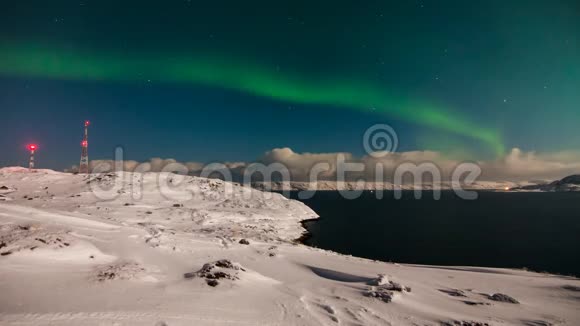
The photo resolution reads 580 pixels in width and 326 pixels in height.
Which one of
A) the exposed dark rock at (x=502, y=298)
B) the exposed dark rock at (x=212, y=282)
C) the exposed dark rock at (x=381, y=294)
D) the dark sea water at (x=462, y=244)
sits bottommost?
the dark sea water at (x=462, y=244)

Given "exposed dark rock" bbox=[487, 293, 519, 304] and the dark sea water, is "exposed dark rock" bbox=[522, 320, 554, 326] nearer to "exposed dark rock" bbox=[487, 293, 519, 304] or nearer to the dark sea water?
"exposed dark rock" bbox=[487, 293, 519, 304]

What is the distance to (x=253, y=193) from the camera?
89312 millimetres

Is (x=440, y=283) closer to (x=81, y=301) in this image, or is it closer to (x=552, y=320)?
(x=552, y=320)

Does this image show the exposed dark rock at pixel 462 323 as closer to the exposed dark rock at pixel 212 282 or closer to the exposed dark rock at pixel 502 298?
the exposed dark rock at pixel 502 298

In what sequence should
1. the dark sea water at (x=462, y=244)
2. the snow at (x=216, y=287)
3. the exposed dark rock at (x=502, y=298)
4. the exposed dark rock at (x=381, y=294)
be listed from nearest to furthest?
the snow at (x=216, y=287)
the exposed dark rock at (x=381, y=294)
the exposed dark rock at (x=502, y=298)
the dark sea water at (x=462, y=244)

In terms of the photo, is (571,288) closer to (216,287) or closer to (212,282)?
(216,287)

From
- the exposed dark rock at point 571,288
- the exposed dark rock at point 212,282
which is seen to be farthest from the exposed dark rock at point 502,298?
the exposed dark rock at point 212,282

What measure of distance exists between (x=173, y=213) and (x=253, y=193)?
36081 millimetres

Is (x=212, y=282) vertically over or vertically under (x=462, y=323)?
over

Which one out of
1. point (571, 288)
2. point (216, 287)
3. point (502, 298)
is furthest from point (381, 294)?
point (571, 288)

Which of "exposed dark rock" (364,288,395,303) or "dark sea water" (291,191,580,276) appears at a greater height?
"exposed dark rock" (364,288,395,303)

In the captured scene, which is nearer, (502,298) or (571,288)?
(502,298)

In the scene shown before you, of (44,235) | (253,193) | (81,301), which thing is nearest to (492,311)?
(81,301)

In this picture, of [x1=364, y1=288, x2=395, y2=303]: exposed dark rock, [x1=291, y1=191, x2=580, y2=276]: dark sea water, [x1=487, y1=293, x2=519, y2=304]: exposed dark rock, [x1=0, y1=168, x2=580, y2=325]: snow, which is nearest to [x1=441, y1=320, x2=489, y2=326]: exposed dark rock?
[x1=0, y1=168, x2=580, y2=325]: snow
